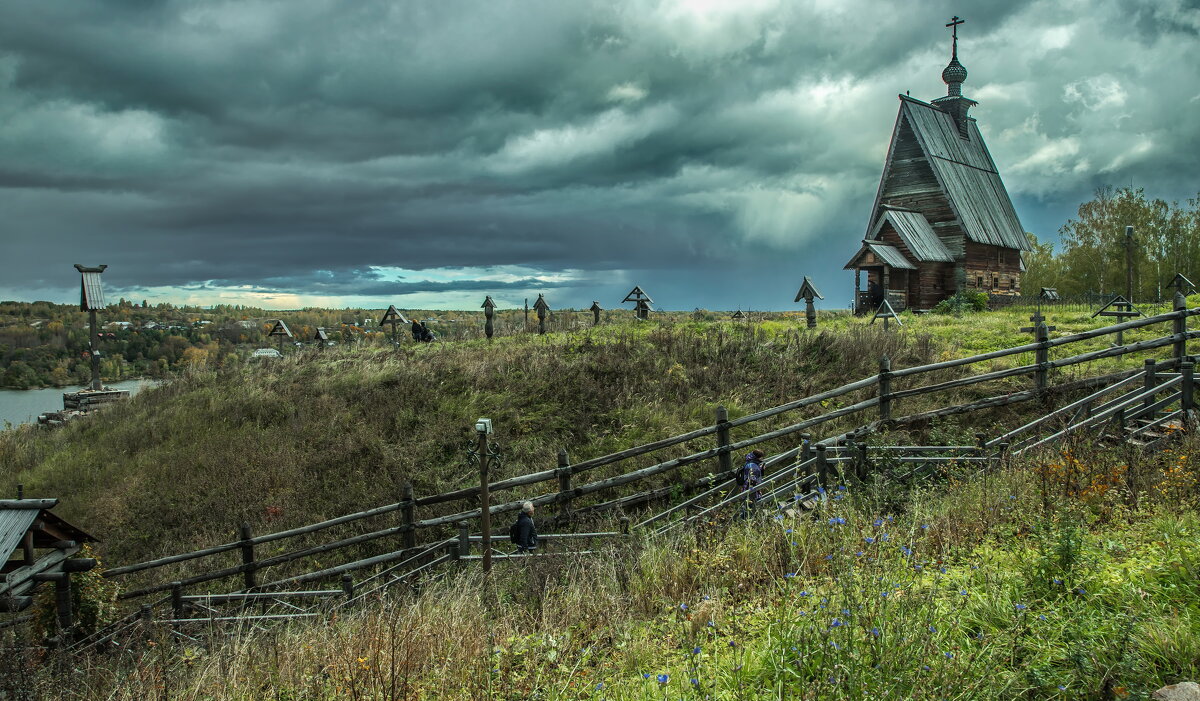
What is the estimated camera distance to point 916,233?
29.4 metres

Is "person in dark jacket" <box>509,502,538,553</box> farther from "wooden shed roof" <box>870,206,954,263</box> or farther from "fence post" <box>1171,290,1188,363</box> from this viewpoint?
"wooden shed roof" <box>870,206,954,263</box>

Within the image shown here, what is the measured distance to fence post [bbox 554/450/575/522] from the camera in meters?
11.3

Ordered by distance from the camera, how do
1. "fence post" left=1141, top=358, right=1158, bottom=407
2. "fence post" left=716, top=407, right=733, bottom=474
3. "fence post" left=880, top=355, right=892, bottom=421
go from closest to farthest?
"fence post" left=1141, top=358, right=1158, bottom=407
"fence post" left=716, top=407, right=733, bottom=474
"fence post" left=880, top=355, right=892, bottom=421

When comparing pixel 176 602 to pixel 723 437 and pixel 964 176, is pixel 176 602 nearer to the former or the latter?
pixel 723 437

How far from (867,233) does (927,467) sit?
24.0m

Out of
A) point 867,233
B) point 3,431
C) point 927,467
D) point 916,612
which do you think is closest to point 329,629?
point 916,612

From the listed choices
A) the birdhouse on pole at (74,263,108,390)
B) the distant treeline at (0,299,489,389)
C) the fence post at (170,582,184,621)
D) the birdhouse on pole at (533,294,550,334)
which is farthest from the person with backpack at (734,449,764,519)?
the birdhouse on pole at (74,263,108,390)

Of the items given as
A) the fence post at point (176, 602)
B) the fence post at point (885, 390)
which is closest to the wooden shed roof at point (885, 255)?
the fence post at point (885, 390)

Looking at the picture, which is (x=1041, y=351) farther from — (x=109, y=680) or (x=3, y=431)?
(x=3, y=431)

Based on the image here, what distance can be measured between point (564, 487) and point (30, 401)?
31.0 m

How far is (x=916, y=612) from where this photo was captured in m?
3.88

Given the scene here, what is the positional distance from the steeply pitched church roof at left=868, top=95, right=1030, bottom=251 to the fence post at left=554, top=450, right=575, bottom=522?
992 inches

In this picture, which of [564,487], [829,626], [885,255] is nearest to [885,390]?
[564,487]

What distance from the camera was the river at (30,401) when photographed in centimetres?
2194
